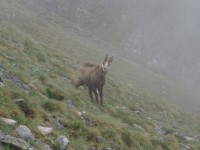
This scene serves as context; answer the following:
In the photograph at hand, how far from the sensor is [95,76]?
749 inches

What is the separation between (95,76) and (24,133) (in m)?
10.8

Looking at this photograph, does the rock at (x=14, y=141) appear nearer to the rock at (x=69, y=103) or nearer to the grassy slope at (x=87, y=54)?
the rock at (x=69, y=103)

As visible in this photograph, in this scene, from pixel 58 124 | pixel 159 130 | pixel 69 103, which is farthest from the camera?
pixel 159 130

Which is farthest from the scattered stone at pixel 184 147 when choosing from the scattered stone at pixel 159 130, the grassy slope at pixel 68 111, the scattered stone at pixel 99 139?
the scattered stone at pixel 99 139

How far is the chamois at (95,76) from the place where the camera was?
60.8 feet

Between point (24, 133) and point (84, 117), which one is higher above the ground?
point (24, 133)

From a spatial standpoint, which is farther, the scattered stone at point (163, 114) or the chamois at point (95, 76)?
the scattered stone at point (163, 114)

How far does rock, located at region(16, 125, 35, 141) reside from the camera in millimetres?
8297

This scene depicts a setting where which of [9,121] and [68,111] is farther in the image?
[68,111]

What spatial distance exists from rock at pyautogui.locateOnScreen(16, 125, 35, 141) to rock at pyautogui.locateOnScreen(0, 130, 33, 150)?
453 mm

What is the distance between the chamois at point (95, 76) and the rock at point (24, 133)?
9958 mm

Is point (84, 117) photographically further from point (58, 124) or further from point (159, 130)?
point (159, 130)

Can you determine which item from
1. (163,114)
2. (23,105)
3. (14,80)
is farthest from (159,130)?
(23,105)

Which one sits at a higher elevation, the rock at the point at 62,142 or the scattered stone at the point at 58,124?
the rock at the point at 62,142
